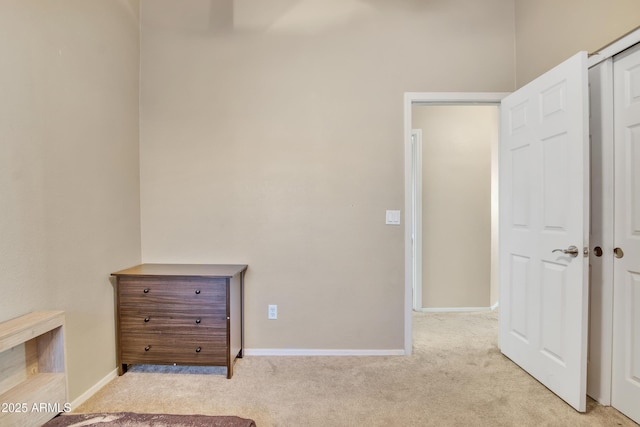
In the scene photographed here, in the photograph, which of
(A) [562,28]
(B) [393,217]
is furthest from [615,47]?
(B) [393,217]

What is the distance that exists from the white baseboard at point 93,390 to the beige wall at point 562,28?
3804 millimetres

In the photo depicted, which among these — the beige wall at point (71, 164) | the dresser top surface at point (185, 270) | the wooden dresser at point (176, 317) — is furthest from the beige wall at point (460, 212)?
the beige wall at point (71, 164)

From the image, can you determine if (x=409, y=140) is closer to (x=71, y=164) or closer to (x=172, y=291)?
(x=172, y=291)

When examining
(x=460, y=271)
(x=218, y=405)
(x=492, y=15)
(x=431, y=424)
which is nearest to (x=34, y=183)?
(x=218, y=405)

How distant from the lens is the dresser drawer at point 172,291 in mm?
2160

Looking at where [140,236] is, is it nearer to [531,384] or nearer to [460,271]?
[531,384]

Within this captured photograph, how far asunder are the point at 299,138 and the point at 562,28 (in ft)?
6.53

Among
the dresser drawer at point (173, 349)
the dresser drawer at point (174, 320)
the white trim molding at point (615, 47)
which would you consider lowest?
the dresser drawer at point (173, 349)

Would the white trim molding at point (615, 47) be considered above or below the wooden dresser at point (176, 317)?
above

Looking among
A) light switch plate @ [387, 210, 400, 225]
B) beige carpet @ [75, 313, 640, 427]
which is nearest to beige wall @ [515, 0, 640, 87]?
light switch plate @ [387, 210, 400, 225]

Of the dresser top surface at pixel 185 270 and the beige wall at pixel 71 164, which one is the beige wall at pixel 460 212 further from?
the beige wall at pixel 71 164

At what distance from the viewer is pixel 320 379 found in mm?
2182

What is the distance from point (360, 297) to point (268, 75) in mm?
1997

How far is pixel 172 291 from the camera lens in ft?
7.13
